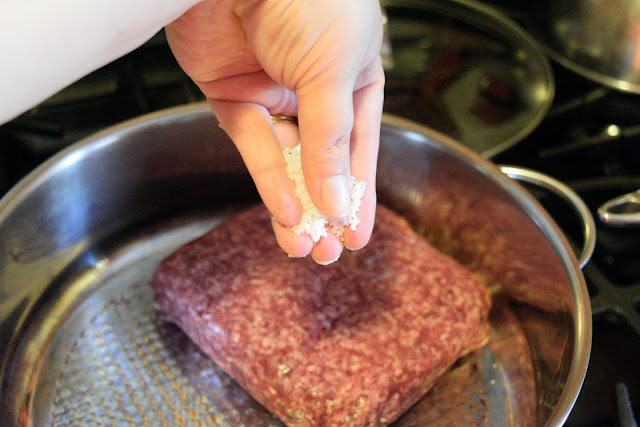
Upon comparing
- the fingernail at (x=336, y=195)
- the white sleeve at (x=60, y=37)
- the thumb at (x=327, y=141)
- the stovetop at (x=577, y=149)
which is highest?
the white sleeve at (x=60, y=37)

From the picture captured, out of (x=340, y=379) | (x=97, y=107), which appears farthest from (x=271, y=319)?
(x=97, y=107)

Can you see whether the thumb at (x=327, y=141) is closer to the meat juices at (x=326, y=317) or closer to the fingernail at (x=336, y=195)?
the fingernail at (x=336, y=195)

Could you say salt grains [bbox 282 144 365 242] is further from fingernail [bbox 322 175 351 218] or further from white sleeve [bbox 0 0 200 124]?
white sleeve [bbox 0 0 200 124]

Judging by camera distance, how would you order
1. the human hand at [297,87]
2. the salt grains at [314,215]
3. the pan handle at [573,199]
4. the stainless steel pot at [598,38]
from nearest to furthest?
1. the human hand at [297,87]
2. the salt grains at [314,215]
3. the pan handle at [573,199]
4. the stainless steel pot at [598,38]

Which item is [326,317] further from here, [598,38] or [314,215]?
[598,38]

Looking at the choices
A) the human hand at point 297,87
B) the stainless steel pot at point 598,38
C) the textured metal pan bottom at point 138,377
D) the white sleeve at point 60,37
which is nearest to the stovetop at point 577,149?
the stainless steel pot at point 598,38

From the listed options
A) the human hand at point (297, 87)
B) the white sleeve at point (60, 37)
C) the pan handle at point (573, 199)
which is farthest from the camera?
the pan handle at point (573, 199)

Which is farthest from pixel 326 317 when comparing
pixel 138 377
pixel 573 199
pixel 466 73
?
pixel 466 73
